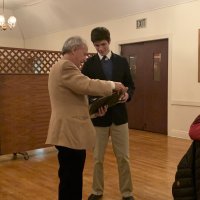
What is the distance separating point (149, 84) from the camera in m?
5.99

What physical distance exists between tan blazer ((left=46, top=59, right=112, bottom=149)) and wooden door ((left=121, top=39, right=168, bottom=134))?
4.01 metres

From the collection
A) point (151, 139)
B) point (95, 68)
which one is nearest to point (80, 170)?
point (95, 68)

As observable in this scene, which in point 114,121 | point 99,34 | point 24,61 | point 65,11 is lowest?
point 114,121

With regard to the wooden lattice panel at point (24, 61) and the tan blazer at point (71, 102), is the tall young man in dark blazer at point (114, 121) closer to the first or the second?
the tan blazer at point (71, 102)

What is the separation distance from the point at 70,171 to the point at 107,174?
4.78 feet

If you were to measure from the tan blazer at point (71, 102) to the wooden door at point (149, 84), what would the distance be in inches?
158

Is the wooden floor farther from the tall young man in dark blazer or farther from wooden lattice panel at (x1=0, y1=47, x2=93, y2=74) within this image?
wooden lattice panel at (x1=0, y1=47, x2=93, y2=74)

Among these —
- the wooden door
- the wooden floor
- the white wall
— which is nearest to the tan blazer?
the wooden floor

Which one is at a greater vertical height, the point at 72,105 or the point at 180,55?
the point at 180,55

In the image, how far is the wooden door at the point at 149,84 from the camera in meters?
5.72

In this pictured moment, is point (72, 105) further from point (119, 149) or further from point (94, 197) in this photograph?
point (94, 197)

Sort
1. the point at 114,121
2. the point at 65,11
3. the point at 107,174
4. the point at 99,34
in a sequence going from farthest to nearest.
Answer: the point at 65,11 < the point at 107,174 < the point at 114,121 < the point at 99,34

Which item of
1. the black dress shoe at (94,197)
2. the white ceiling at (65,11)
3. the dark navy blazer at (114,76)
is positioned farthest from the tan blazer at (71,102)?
the white ceiling at (65,11)

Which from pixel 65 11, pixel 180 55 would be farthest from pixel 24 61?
pixel 65 11
